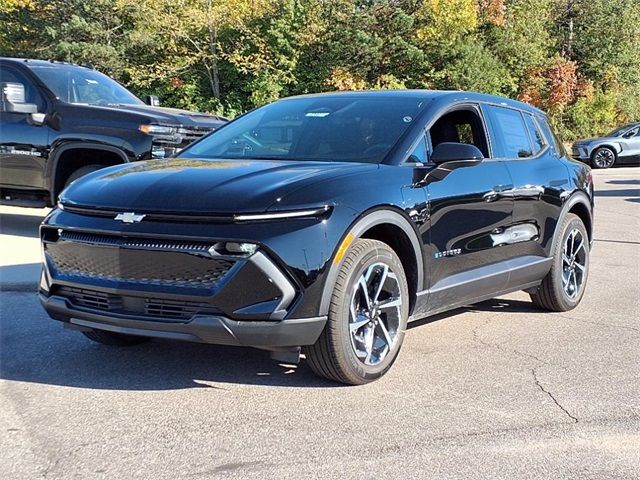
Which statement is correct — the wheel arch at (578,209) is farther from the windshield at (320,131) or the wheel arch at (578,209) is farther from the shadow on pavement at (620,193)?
the shadow on pavement at (620,193)

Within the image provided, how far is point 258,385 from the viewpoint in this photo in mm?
4312

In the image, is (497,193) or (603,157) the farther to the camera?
(603,157)

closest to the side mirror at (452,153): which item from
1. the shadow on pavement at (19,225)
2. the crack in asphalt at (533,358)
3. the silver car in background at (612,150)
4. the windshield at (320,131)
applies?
the windshield at (320,131)

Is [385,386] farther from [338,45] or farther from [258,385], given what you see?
[338,45]

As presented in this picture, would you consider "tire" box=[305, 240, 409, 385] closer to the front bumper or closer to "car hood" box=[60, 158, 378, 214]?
the front bumper

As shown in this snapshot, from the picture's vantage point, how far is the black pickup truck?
8586 mm

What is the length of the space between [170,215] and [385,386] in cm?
157

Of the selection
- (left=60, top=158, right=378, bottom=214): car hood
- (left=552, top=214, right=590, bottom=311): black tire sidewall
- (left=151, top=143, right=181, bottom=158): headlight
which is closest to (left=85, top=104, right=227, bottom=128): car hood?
(left=151, top=143, right=181, bottom=158): headlight

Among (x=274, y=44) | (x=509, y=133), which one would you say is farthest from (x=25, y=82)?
(x=274, y=44)

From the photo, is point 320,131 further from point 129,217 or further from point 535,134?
point 535,134

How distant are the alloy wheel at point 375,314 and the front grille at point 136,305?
33.6 inches

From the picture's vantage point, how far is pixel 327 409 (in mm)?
3945

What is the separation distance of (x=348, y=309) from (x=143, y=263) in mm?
1109

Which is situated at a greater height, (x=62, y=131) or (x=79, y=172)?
(x=62, y=131)
